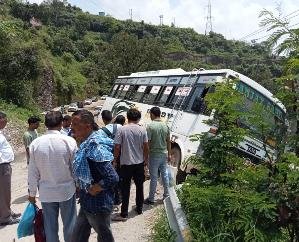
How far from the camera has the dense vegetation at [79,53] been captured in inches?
932

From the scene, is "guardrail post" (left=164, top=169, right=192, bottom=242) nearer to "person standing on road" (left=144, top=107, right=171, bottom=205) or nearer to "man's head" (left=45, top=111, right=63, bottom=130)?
"man's head" (left=45, top=111, right=63, bottom=130)

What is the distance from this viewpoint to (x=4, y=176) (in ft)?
21.3

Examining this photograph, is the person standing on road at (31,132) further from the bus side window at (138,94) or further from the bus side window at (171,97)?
the bus side window at (138,94)

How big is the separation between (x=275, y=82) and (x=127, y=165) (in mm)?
3673

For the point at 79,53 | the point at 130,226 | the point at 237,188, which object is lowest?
the point at 130,226

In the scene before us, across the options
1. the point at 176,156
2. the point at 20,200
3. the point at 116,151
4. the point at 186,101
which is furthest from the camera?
the point at 186,101

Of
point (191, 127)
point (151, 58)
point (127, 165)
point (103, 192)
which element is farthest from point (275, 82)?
point (151, 58)

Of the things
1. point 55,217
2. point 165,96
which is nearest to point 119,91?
point 165,96

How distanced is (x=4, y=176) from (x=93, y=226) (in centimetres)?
273

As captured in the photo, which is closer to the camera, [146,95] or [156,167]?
[156,167]

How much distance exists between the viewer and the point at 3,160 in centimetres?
641

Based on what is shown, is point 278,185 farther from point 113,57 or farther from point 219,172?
point 113,57

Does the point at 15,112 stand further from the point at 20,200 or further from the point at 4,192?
the point at 4,192

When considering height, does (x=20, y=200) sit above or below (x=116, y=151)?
below
